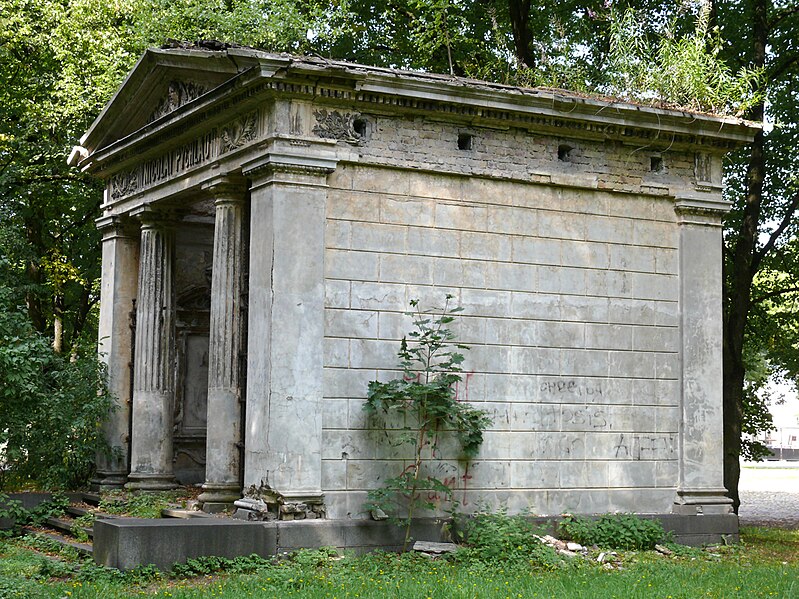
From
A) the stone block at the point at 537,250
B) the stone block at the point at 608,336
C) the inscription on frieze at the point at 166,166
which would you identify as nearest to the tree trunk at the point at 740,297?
the stone block at the point at 608,336

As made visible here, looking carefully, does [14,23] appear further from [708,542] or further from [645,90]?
[708,542]

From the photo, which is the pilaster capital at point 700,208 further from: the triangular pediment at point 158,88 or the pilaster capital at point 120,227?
the pilaster capital at point 120,227

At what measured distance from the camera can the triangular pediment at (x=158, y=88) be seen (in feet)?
43.6

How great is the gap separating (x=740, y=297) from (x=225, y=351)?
30.8 feet

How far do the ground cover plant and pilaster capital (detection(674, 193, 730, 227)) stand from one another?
4.45 m

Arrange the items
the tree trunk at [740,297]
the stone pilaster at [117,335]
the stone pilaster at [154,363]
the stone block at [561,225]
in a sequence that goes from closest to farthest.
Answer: the stone block at [561,225], the stone pilaster at [154,363], the stone pilaster at [117,335], the tree trunk at [740,297]

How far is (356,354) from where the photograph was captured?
1231cm

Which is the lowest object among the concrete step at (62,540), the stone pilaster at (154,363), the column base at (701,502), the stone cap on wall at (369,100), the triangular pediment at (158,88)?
the concrete step at (62,540)

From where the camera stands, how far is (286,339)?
469 inches

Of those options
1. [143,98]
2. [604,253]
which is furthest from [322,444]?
[143,98]

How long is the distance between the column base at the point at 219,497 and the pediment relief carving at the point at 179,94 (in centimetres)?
489

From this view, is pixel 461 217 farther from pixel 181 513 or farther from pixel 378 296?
pixel 181 513

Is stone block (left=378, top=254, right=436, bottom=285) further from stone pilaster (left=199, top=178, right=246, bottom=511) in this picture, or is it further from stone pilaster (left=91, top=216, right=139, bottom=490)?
stone pilaster (left=91, top=216, right=139, bottom=490)

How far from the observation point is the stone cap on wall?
12.2 metres
